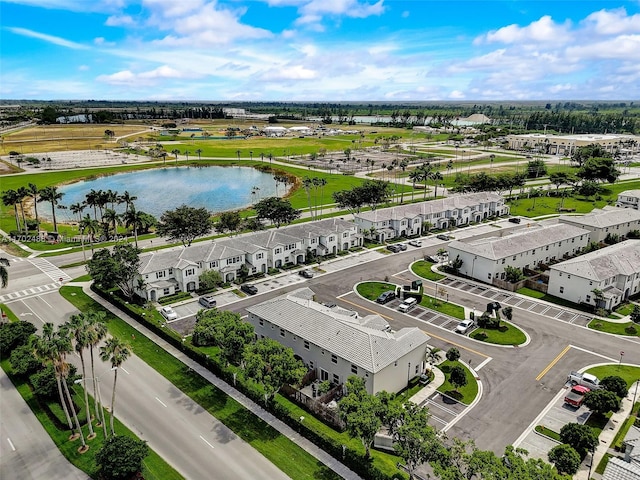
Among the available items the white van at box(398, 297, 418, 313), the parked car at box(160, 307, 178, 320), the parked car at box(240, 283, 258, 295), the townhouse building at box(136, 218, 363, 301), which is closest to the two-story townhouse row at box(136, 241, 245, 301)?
the townhouse building at box(136, 218, 363, 301)

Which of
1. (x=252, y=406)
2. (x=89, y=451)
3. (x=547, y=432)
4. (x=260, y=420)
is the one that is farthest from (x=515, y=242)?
(x=89, y=451)

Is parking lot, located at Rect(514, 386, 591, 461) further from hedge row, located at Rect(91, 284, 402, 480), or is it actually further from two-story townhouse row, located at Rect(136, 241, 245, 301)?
two-story townhouse row, located at Rect(136, 241, 245, 301)

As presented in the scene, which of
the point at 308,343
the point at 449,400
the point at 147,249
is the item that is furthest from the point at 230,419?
the point at 147,249

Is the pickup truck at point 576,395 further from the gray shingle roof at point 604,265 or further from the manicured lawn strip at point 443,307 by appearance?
the gray shingle roof at point 604,265

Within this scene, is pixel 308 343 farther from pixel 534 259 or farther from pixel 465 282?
pixel 534 259

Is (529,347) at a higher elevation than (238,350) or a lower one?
lower

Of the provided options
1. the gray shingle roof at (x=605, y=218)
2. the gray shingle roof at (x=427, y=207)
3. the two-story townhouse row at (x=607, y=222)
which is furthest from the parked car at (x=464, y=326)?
the gray shingle roof at (x=605, y=218)
